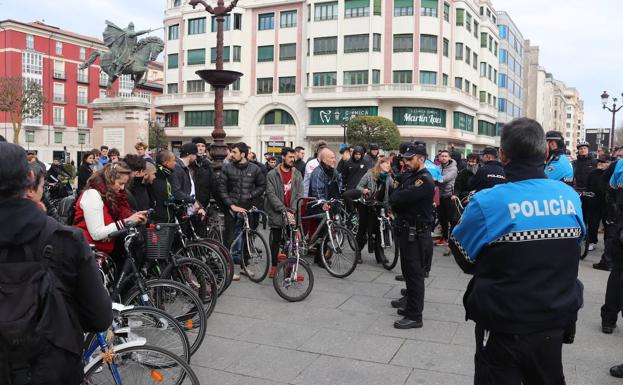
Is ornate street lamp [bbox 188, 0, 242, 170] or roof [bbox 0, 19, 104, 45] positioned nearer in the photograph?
ornate street lamp [bbox 188, 0, 242, 170]

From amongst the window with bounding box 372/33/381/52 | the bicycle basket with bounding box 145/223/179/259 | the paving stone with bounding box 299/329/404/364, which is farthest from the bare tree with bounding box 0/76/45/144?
the paving stone with bounding box 299/329/404/364

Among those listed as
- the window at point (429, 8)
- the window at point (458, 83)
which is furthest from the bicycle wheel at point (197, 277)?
the window at point (458, 83)

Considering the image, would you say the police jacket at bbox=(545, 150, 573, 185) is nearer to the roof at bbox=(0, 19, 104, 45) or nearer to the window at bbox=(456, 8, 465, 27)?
the window at bbox=(456, 8, 465, 27)

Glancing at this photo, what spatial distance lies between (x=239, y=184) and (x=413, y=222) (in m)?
2.90

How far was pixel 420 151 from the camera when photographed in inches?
228

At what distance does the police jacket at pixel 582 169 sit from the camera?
35.7 ft

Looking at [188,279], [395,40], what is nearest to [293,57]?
[395,40]

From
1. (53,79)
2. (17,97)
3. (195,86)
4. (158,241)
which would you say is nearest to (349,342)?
(158,241)

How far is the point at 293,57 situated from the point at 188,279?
48.7m

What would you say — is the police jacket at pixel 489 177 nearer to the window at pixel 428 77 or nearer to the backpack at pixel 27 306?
the backpack at pixel 27 306

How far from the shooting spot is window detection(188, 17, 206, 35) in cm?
5438

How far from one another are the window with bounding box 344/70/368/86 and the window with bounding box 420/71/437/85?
5.13 meters

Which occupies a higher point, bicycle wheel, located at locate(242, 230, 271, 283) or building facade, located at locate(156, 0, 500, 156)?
building facade, located at locate(156, 0, 500, 156)

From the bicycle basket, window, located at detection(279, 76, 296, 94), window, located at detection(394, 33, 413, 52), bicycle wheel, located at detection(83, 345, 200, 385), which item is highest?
window, located at detection(394, 33, 413, 52)
